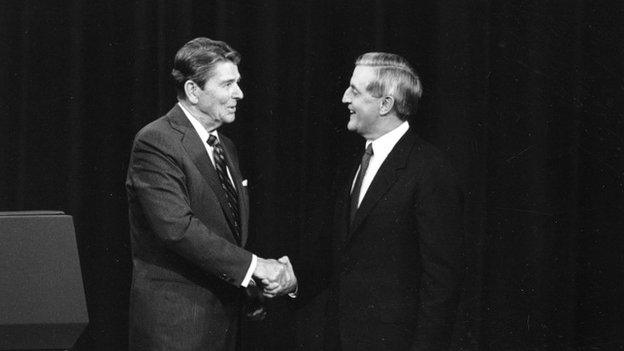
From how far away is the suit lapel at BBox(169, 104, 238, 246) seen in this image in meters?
2.39

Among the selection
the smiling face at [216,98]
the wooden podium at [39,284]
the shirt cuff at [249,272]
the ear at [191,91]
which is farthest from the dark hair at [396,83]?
the wooden podium at [39,284]

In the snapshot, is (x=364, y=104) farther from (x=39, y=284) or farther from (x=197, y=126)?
(x=39, y=284)

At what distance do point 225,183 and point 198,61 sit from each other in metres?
0.39

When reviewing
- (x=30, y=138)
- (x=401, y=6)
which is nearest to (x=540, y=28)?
(x=401, y=6)

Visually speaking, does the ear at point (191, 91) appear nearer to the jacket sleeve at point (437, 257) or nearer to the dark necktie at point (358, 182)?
the dark necktie at point (358, 182)

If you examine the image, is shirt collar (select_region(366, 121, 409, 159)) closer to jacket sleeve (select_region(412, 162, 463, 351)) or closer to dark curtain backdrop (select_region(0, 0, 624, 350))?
jacket sleeve (select_region(412, 162, 463, 351))

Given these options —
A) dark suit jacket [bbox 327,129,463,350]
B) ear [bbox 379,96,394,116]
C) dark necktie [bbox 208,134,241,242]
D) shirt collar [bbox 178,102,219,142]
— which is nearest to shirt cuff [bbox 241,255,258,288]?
dark necktie [bbox 208,134,241,242]

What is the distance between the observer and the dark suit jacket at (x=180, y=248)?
2.31 metres

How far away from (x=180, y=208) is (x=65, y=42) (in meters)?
1.11

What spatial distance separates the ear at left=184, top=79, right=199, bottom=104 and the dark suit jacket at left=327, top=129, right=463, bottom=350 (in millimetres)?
588

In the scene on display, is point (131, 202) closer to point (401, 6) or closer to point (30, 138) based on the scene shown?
point (30, 138)

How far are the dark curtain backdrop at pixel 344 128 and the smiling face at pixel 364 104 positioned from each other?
0.46m

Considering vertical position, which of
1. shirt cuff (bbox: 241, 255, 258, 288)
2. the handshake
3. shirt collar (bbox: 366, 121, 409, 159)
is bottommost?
the handshake

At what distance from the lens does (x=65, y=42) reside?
3.09 metres
